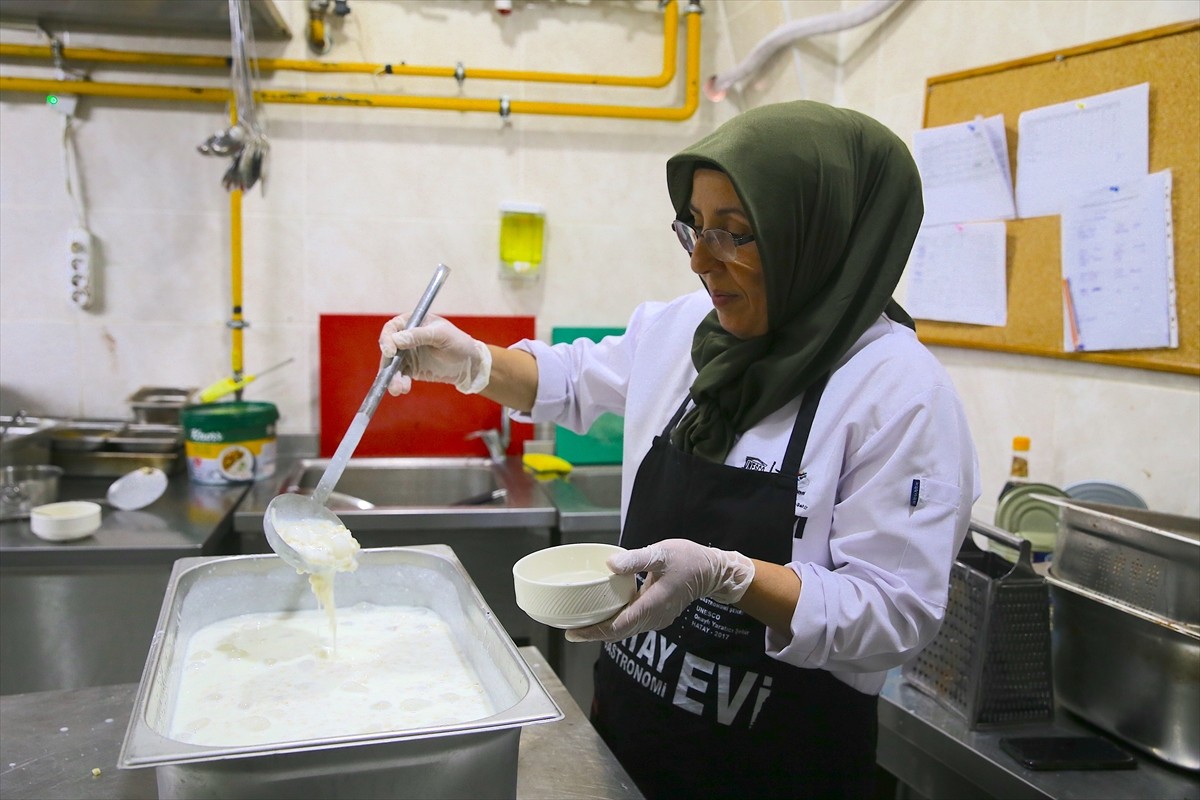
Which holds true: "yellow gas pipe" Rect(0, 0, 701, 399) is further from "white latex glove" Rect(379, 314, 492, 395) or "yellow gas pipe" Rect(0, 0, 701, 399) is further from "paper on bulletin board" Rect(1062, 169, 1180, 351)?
"paper on bulletin board" Rect(1062, 169, 1180, 351)

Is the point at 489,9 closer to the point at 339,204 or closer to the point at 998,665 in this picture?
the point at 339,204

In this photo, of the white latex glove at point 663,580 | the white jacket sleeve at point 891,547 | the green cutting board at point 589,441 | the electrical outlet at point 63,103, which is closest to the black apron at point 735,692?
the white jacket sleeve at point 891,547

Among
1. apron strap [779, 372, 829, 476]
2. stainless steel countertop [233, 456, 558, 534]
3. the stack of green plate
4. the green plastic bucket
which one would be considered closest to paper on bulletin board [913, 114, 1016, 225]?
the stack of green plate

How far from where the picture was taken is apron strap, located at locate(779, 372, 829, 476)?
4.06 ft

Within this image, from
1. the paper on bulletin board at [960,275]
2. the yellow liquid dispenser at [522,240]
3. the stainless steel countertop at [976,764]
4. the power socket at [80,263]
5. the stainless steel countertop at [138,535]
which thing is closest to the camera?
the stainless steel countertop at [976,764]

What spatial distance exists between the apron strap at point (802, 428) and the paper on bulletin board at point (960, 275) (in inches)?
36.9

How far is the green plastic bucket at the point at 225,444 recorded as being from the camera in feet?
7.73

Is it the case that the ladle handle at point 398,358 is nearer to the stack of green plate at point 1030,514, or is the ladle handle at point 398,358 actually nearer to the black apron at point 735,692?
the black apron at point 735,692

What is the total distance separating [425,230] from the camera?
2.71 metres

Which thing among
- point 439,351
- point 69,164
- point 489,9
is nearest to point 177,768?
point 439,351

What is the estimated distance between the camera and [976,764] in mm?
1410

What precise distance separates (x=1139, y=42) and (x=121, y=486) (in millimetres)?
2484

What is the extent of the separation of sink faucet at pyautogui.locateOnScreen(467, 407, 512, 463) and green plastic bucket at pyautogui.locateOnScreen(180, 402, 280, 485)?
2.10 ft

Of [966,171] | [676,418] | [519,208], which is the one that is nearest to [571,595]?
[676,418]
